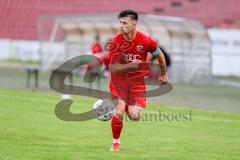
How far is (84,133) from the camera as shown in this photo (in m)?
13.4

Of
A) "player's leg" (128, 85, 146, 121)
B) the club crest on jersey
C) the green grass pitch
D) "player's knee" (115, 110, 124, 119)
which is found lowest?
the green grass pitch

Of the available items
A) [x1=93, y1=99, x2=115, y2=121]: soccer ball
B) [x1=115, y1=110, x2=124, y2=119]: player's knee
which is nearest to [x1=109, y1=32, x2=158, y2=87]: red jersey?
[x1=93, y1=99, x2=115, y2=121]: soccer ball

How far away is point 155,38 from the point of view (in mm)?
33312

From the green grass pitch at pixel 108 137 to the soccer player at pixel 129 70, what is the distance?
0.59 metres

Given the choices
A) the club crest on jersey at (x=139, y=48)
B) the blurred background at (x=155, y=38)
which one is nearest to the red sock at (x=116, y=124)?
the club crest on jersey at (x=139, y=48)

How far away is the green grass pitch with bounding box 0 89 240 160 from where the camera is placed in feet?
34.4

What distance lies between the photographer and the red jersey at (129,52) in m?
10.7

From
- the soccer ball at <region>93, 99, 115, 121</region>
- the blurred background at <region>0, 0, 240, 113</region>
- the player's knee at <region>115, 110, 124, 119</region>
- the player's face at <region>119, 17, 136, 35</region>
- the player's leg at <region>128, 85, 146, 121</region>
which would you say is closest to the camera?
the player's face at <region>119, 17, 136, 35</region>

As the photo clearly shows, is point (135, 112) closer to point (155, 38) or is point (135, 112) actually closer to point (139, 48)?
point (139, 48)

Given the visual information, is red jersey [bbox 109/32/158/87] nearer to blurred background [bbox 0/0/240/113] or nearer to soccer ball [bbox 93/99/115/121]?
soccer ball [bbox 93/99/115/121]

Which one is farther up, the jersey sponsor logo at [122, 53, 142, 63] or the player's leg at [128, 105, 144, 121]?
the jersey sponsor logo at [122, 53, 142, 63]

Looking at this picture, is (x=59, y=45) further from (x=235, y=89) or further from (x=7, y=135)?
(x=7, y=135)

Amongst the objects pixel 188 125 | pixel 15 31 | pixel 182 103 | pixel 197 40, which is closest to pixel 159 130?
pixel 188 125

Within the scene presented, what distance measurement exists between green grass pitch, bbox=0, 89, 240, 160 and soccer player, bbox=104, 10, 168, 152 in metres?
0.59
